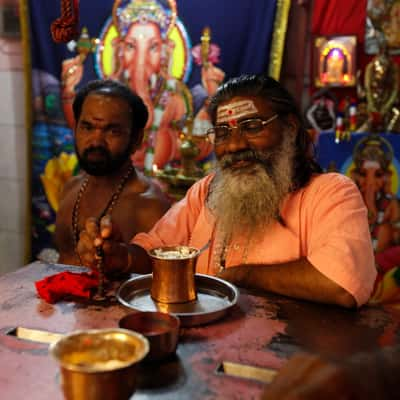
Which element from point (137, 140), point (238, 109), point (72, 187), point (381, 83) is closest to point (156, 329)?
point (238, 109)

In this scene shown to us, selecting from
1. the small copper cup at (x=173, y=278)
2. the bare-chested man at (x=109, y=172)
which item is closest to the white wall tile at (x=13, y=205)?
the bare-chested man at (x=109, y=172)

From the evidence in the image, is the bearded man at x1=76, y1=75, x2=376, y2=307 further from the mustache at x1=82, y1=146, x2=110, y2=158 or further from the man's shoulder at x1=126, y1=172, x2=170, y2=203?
the mustache at x1=82, y1=146, x2=110, y2=158

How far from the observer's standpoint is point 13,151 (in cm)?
543

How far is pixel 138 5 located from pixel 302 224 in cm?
325

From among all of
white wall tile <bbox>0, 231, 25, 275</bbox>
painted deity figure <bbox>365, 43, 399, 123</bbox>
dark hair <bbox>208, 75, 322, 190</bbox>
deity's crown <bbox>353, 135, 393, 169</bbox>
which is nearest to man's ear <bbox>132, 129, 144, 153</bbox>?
dark hair <bbox>208, 75, 322, 190</bbox>

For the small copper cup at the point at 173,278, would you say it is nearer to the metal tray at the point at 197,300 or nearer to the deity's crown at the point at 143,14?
the metal tray at the point at 197,300

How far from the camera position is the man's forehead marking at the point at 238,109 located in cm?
225

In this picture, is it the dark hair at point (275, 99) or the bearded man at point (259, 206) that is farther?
the dark hair at point (275, 99)

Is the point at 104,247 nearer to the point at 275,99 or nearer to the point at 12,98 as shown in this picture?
the point at 275,99

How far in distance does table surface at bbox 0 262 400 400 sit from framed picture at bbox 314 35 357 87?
2812 millimetres

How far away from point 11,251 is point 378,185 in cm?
409

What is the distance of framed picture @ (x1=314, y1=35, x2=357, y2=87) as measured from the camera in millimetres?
4017

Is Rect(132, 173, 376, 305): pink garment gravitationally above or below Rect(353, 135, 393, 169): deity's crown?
below

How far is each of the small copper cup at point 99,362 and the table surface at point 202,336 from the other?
0.33 feet
